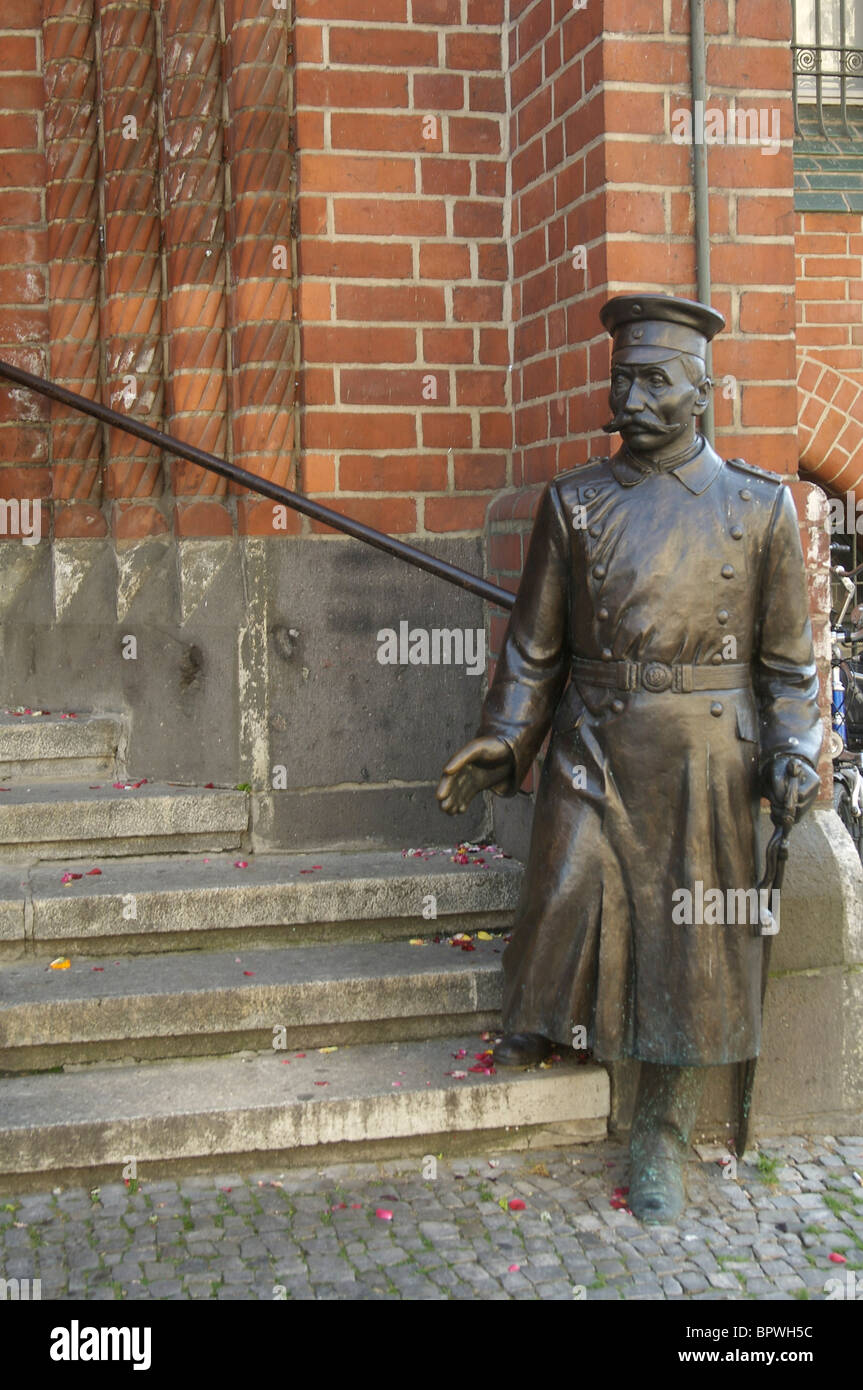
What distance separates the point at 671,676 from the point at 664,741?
142 mm

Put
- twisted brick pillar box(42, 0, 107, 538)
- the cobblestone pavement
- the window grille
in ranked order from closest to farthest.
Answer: the cobblestone pavement, twisted brick pillar box(42, 0, 107, 538), the window grille

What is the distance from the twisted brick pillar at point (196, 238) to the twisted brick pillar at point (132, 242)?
0.08m

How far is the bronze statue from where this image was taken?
10.5 ft

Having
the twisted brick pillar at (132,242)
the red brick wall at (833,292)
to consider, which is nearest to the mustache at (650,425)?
the twisted brick pillar at (132,242)

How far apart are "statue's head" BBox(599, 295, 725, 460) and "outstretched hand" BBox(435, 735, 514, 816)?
0.75 m

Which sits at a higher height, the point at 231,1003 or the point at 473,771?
the point at 473,771

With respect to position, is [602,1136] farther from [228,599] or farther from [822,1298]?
[228,599]

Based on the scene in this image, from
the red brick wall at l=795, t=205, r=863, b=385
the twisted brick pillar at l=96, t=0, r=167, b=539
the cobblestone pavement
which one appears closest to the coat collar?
the cobblestone pavement

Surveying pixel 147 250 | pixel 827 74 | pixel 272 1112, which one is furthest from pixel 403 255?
pixel 827 74

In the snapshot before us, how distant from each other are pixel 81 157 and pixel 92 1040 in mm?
2753

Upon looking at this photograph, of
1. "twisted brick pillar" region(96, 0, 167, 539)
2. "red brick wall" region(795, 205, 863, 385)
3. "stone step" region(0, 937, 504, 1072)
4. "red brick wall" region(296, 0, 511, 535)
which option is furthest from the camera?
"red brick wall" region(795, 205, 863, 385)

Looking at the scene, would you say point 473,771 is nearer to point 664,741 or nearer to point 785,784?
point 664,741

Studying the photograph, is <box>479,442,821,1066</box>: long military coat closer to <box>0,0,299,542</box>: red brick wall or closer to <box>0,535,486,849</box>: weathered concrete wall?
<box>0,535,486,849</box>: weathered concrete wall

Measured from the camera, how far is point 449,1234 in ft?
10.1
